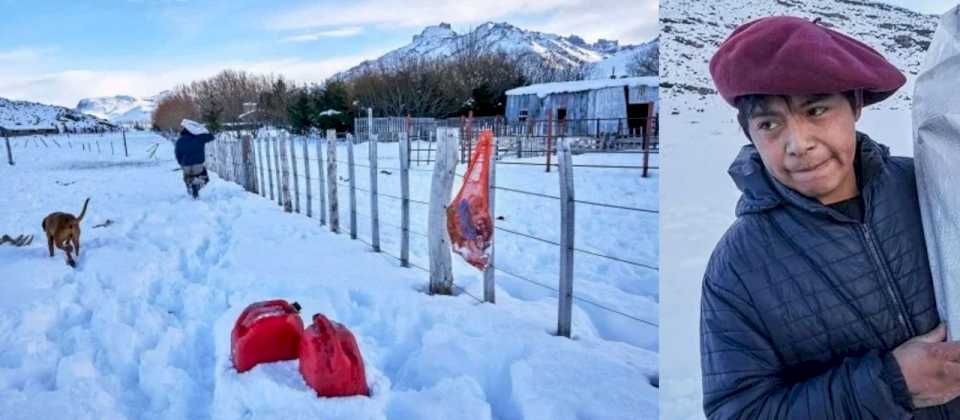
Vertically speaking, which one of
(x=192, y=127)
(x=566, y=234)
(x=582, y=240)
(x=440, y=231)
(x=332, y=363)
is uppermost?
(x=192, y=127)

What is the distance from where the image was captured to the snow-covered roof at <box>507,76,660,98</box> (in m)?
2.20

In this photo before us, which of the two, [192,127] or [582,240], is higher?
[192,127]

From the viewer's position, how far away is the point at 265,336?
72.4 inches

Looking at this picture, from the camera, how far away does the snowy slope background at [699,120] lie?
0.92 meters

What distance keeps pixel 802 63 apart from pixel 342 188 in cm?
807

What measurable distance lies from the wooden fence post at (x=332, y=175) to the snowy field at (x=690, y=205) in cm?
364

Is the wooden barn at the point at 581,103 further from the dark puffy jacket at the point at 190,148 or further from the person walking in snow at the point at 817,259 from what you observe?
the dark puffy jacket at the point at 190,148

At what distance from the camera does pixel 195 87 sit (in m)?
8.53

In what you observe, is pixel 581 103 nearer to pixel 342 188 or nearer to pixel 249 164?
pixel 342 188

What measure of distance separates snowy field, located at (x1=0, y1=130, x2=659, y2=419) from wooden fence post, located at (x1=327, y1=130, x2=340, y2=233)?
0.52ft

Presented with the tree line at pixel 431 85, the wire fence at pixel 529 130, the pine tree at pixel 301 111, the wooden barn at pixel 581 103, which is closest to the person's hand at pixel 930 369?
the tree line at pixel 431 85

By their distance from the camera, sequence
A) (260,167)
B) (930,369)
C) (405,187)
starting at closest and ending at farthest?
(930,369) < (405,187) < (260,167)

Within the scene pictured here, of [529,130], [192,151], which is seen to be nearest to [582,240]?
[529,130]

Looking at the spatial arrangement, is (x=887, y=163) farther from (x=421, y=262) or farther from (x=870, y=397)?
(x=421, y=262)
